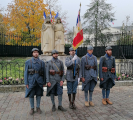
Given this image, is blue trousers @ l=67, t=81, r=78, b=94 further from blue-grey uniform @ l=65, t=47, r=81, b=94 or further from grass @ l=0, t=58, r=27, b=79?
Result: grass @ l=0, t=58, r=27, b=79

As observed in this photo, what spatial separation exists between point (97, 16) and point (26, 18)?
34.9 feet

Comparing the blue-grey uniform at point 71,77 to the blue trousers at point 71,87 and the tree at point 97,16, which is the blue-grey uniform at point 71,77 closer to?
the blue trousers at point 71,87

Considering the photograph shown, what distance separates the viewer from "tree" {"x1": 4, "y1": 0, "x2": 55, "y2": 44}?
16234 millimetres

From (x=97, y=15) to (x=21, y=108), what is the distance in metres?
20.2

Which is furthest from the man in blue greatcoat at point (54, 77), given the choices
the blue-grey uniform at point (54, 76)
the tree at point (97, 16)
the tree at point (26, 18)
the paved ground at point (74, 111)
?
the tree at point (97, 16)

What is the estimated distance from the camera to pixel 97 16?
22.0 metres

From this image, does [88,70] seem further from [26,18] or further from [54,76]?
[26,18]

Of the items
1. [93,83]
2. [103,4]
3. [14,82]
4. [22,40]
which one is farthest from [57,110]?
[103,4]

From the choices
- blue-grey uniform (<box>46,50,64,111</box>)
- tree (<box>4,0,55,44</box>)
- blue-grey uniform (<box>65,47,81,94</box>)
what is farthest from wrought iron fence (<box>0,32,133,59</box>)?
blue-grey uniform (<box>46,50,64,111</box>)

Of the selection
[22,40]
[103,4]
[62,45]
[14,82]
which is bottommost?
[14,82]

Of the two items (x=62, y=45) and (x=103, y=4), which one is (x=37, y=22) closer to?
(x=62, y=45)

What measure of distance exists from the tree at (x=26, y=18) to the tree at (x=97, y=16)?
817 centimetres

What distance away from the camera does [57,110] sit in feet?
14.9

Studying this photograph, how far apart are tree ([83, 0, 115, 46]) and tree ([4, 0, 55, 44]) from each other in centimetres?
817
